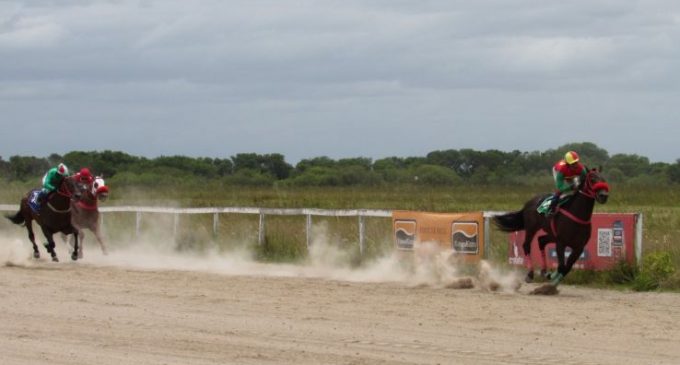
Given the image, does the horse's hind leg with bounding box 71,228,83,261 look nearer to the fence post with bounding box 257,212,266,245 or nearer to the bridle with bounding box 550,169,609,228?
the fence post with bounding box 257,212,266,245

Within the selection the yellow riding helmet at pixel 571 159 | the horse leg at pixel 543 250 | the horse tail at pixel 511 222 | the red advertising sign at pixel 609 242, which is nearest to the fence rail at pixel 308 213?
the red advertising sign at pixel 609 242

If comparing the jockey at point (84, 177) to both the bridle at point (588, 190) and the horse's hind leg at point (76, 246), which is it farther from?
the bridle at point (588, 190)

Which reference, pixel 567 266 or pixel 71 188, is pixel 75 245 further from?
pixel 567 266

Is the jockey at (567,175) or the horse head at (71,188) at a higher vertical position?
the jockey at (567,175)

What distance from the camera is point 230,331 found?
40.1ft

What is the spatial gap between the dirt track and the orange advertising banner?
1.65m

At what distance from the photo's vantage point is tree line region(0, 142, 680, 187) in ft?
184

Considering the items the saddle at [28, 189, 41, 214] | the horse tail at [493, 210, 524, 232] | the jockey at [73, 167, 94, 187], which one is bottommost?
the horse tail at [493, 210, 524, 232]

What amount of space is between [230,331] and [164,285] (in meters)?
5.66

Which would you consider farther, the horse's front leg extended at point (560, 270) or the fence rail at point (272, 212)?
the fence rail at point (272, 212)

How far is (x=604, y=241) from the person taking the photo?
1838 cm

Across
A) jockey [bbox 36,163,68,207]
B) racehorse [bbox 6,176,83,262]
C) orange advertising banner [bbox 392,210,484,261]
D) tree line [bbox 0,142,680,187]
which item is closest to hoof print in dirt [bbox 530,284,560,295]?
orange advertising banner [bbox 392,210,484,261]

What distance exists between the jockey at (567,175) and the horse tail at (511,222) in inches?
43.1

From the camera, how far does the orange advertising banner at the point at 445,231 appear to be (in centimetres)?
1938
